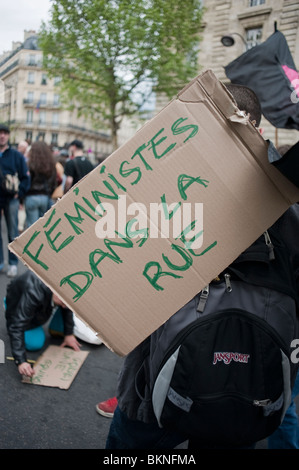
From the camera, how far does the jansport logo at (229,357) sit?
91cm

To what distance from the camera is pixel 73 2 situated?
3.56 m

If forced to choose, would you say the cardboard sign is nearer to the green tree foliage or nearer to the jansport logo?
the jansport logo

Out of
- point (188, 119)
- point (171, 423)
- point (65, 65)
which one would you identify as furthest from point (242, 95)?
point (65, 65)

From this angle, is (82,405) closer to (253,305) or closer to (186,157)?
(253,305)

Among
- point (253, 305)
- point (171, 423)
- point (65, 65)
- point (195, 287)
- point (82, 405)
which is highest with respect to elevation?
point (65, 65)

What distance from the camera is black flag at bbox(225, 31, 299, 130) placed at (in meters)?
1.62

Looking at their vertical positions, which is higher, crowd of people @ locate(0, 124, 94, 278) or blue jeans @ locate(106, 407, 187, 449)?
crowd of people @ locate(0, 124, 94, 278)

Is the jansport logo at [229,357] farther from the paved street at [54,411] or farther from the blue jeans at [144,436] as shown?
the paved street at [54,411]

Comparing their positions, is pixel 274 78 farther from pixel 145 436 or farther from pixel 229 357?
pixel 145 436

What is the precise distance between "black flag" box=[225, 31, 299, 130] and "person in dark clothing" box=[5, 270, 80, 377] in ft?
5.06

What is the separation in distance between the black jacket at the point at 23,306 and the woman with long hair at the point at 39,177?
2.08 m

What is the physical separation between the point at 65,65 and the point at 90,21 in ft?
18.4

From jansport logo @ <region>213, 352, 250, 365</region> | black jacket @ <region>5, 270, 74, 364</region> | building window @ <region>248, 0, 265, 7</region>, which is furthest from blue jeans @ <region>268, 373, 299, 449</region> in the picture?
building window @ <region>248, 0, 265, 7</region>

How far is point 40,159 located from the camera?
4.35 m
